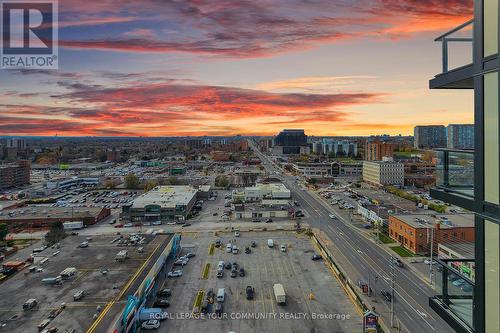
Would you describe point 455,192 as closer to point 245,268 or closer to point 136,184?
point 245,268

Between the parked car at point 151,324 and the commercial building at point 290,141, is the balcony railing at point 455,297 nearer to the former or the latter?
the parked car at point 151,324

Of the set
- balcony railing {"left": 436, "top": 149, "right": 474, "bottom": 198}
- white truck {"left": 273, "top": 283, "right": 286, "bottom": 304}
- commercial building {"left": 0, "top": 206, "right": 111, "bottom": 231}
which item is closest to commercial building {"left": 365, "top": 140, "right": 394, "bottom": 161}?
commercial building {"left": 0, "top": 206, "right": 111, "bottom": 231}

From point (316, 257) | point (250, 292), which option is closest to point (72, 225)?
point (250, 292)

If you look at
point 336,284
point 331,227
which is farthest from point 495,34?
point 331,227

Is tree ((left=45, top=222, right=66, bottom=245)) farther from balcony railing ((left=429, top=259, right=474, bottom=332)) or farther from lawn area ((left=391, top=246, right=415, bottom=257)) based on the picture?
balcony railing ((left=429, top=259, right=474, bottom=332))

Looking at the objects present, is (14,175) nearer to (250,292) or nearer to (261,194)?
(261,194)
